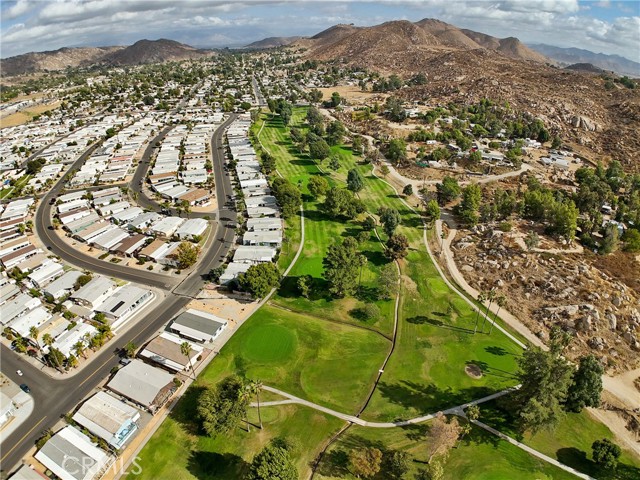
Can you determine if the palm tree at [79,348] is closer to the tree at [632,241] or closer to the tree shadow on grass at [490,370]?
the tree shadow on grass at [490,370]

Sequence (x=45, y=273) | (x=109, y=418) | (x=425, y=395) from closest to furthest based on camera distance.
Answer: (x=109, y=418)
(x=425, y=395)
(x=45, y=273)

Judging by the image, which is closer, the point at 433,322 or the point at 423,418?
the point at 423,418

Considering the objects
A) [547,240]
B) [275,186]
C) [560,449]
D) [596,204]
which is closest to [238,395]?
[560,449]

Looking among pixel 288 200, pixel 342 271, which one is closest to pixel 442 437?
pixel 342 271

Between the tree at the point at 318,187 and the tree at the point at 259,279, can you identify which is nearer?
the tree at the point at 259,279

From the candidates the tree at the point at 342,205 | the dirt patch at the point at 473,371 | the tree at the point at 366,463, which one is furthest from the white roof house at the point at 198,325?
the tree at the point at 342,205

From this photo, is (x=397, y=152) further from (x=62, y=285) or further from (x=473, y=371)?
(x=62, y=285)

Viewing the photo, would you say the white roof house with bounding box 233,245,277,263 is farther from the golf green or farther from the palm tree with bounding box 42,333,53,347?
the palm tree with bounding box 42,333,53,347

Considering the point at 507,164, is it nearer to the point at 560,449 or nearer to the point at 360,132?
the point at 360,132
